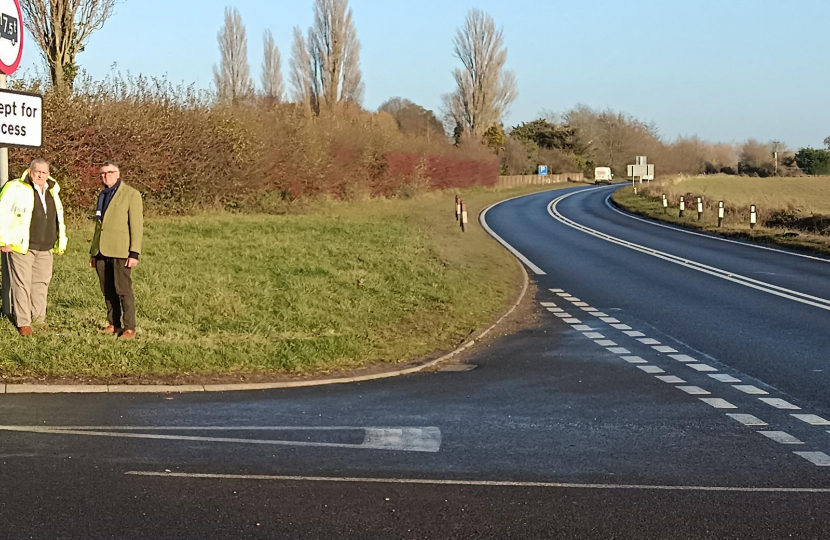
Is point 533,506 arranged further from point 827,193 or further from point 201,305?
point 827,193

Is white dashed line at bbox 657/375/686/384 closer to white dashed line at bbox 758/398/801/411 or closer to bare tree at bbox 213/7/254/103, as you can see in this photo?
white dashed line at bbox 758/398/801/411

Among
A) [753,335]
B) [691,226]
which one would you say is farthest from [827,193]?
[753,335]

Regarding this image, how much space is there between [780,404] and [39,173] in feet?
24.6

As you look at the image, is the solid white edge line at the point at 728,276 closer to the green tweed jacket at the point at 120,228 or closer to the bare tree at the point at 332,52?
the green tweed jacket at the point at 120,228

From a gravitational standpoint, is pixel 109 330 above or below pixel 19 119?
below

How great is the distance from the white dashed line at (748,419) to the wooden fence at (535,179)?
80925 millimetres

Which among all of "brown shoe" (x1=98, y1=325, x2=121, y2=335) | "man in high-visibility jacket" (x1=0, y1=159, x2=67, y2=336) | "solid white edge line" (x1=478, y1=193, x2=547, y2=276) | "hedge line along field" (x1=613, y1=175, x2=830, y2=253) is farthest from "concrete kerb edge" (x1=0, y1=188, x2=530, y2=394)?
"hedge line along field" (x1=613, y1=175, x2=830, y2=253)

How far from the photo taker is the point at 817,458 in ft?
20.0

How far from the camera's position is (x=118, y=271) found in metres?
10.2

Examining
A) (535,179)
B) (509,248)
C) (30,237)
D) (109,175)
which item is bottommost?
(509,248)

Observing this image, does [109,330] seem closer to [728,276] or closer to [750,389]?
[750,389]

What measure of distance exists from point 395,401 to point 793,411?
3.15 metres

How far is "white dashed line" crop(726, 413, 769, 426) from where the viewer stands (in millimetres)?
7110

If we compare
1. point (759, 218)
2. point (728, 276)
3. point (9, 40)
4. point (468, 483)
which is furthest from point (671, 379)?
point (759, 218)
